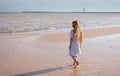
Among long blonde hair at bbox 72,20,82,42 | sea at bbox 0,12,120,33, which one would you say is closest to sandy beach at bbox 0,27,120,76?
long blonde hair at bbox 72,20,82,42

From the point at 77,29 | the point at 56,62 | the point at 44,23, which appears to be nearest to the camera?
the point at 77,29

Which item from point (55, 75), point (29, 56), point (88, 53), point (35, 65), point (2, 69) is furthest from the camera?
point (88, 53)

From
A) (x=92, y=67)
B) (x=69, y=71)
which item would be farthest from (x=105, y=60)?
(x=69, y=71)

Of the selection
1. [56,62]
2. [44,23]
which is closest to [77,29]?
[56,62]

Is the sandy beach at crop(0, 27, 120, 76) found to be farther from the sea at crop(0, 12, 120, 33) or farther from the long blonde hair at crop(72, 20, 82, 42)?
the sea at crop(0, 12, 120, 33)

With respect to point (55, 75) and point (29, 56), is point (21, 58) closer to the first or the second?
point (29, 56)

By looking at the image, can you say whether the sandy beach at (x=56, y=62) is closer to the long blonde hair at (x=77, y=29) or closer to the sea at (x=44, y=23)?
the long blonde hair at (x=77, y=29)

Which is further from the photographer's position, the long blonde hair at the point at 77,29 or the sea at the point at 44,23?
the sea at the point at 44,23

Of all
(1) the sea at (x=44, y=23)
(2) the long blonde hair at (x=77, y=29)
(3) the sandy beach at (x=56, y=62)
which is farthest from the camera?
(1) the sea at (x=44, y=23)

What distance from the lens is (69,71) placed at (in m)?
8.03

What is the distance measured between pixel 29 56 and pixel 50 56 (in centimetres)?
83

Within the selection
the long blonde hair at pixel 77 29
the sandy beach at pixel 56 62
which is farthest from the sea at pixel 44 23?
the long blonde hair at pixel 77 29

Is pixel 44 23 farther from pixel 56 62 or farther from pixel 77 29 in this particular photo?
pixel 77 29

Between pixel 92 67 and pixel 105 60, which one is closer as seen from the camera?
pixel 92 67
